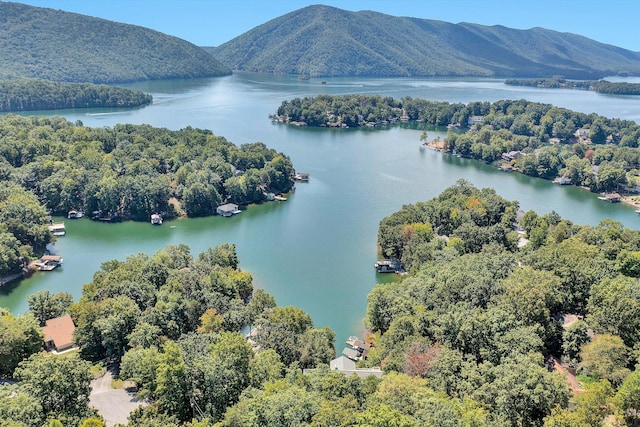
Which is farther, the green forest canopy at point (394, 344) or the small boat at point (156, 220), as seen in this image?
the small boat at point (156, 220)

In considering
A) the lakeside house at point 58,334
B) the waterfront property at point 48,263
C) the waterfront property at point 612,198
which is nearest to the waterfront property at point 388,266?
the lakeside house at point 58,334

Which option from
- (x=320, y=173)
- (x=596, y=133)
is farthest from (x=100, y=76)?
(x=596, y=133)

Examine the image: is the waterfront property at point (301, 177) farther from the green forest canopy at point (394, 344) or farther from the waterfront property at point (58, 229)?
the green forest canopy at point (394, 344)

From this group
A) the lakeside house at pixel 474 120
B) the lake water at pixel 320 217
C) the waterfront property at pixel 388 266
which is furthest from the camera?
the lakeside house at pixel 474 120

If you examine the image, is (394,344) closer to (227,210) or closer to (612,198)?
(227,210)

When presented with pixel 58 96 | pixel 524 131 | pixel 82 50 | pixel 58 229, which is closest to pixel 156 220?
pixel 58 229

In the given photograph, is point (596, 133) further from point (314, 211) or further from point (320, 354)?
point (320, 354)
